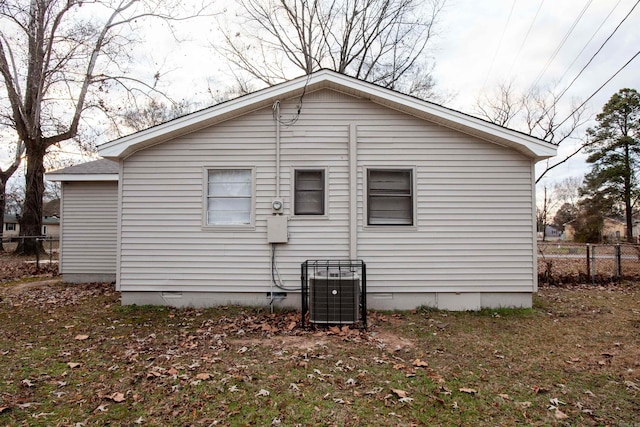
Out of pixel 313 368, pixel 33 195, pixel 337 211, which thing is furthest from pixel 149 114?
pixel 313 368

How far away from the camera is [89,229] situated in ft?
32.8

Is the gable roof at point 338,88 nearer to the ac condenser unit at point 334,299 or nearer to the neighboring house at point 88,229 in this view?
the ac condenser unit at point 334,299

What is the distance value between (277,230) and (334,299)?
1736mm

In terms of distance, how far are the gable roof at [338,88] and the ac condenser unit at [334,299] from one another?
129 inches

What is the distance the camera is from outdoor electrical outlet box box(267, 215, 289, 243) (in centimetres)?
682

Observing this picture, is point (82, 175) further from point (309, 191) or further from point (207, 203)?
point (309, 191)

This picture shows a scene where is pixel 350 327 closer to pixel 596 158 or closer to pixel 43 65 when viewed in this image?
pixel 43 65

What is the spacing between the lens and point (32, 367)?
429 centimetres

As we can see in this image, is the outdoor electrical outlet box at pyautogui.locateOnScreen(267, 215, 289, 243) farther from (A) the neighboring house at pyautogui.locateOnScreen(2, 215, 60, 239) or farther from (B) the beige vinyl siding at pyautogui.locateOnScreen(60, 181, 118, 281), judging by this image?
(A) the neighboring house at pyautogui.locateOnScreen(2, 215, 60, 239)

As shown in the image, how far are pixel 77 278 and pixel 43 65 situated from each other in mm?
6958

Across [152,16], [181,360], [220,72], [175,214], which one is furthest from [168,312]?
[220,72]

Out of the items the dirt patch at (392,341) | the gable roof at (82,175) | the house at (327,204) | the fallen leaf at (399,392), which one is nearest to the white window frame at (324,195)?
the house at (327,204)

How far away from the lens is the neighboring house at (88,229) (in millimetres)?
9945

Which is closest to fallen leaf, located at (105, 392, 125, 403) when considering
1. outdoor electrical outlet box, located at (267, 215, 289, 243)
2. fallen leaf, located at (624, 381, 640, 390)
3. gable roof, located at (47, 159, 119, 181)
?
outdoor electrical outlet box, located at (267, 215, 289, 243)
